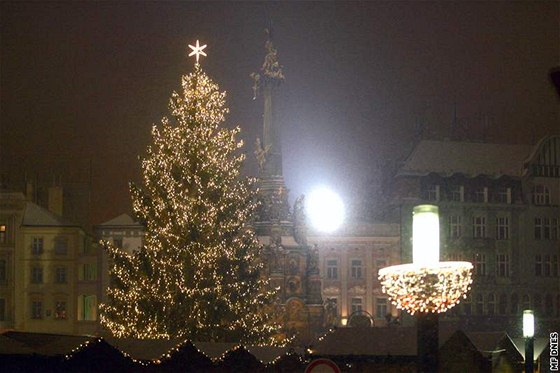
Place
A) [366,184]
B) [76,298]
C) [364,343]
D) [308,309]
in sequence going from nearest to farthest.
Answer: [364,343]
[308,309]
[76,298]
[366,184]

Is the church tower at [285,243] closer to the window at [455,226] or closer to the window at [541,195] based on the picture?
the window at [455,226]

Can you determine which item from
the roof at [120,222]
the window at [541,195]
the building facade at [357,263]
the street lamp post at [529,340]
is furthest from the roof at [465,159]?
the street lamp post at [529,340]

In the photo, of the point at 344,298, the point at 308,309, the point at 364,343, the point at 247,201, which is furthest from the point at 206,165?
the point at 344,298

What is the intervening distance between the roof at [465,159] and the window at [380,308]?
31.5 feet

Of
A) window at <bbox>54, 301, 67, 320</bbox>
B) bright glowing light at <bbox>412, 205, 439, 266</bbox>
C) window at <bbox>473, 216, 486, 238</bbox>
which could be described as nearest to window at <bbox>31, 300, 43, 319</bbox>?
window at <bbox>54, 301, 67, 320</bbox>

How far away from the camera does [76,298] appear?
269 feet

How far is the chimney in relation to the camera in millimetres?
86938

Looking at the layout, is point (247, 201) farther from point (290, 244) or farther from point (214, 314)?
point (290, 244)

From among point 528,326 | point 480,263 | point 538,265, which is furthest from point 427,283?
point 538,265

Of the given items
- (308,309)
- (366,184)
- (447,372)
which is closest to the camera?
(447,372)

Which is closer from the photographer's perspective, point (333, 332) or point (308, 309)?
point (333, 332)

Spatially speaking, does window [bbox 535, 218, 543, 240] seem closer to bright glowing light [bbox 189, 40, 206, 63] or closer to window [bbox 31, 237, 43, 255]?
window [bbox 31, 237, 43, 255]

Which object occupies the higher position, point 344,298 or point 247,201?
point 247,201

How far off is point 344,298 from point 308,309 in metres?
10.1
